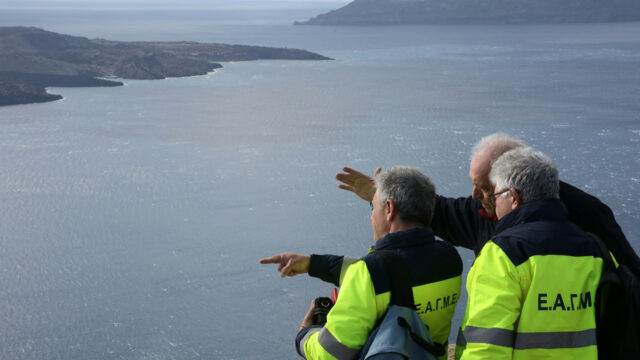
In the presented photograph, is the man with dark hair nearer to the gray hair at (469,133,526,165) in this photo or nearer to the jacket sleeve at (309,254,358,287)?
the gray hair at (469,133,526,165)

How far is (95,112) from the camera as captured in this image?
71.9 ft

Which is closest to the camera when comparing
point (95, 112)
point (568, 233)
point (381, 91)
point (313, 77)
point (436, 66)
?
point (568, 233)

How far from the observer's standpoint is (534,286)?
5.29 feet

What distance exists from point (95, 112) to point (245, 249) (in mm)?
13012

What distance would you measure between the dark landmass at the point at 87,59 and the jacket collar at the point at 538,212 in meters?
25.3

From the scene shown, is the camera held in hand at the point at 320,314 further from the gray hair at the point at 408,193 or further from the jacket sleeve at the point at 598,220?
the jacket sleeve at the point at 598,220

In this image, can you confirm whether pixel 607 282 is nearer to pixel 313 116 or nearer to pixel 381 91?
pixel 313 116

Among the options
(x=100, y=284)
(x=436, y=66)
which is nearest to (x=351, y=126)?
(x=100, y=284)

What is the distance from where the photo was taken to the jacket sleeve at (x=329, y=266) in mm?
1897

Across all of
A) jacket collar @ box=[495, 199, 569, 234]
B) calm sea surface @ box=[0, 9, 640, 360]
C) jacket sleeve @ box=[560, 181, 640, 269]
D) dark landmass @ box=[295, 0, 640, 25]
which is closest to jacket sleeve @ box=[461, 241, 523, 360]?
jacket collar @ box=[495, 199, 569, 234]

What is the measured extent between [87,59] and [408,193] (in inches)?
1406

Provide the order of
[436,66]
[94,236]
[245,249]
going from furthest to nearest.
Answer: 1. [436,66]
2. [94,236]
3. [245,249]

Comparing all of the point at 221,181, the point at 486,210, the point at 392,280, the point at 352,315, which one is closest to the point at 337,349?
the point at 352,315

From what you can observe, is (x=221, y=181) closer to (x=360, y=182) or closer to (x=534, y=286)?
(x=360, y=182)
